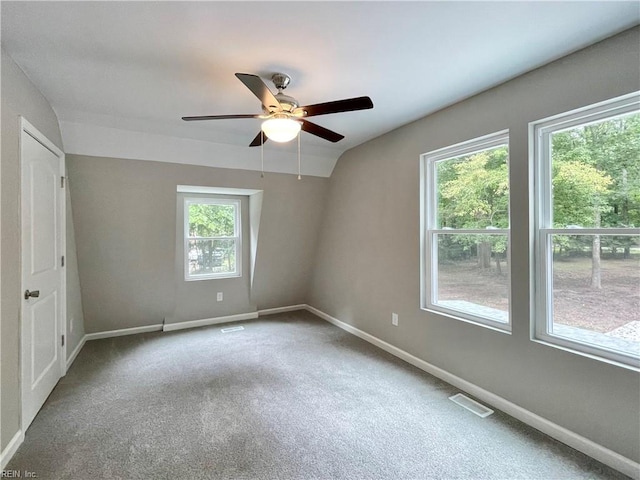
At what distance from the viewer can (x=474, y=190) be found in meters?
2.63

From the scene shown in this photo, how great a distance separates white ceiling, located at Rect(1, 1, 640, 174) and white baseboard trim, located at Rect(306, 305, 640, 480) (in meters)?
2.37

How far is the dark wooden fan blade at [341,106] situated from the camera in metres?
1.76

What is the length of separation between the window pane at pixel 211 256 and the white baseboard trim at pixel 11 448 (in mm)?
2636

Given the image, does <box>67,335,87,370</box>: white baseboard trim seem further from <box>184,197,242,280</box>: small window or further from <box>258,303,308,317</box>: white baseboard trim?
<box>258,303,308,317</box>: white baseboard trim

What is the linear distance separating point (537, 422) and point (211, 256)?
13.6ft

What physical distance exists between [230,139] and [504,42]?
8.87 feet

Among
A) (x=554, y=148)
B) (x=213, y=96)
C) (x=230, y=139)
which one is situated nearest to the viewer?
(x=554, y=148)

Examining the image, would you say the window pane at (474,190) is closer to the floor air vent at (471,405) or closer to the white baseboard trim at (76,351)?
the floor air vent at (471,405)

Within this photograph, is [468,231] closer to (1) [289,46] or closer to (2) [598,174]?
(2) [598,174]

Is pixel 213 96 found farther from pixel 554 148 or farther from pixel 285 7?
pixel 554 148

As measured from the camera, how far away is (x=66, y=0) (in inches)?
55.5

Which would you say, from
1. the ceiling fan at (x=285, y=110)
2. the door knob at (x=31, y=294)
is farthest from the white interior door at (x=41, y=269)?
the ceiling fan at (x=285, y=110)

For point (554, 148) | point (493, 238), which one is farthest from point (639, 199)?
point (493, 238)

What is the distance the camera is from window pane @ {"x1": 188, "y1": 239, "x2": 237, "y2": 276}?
4449 mm
